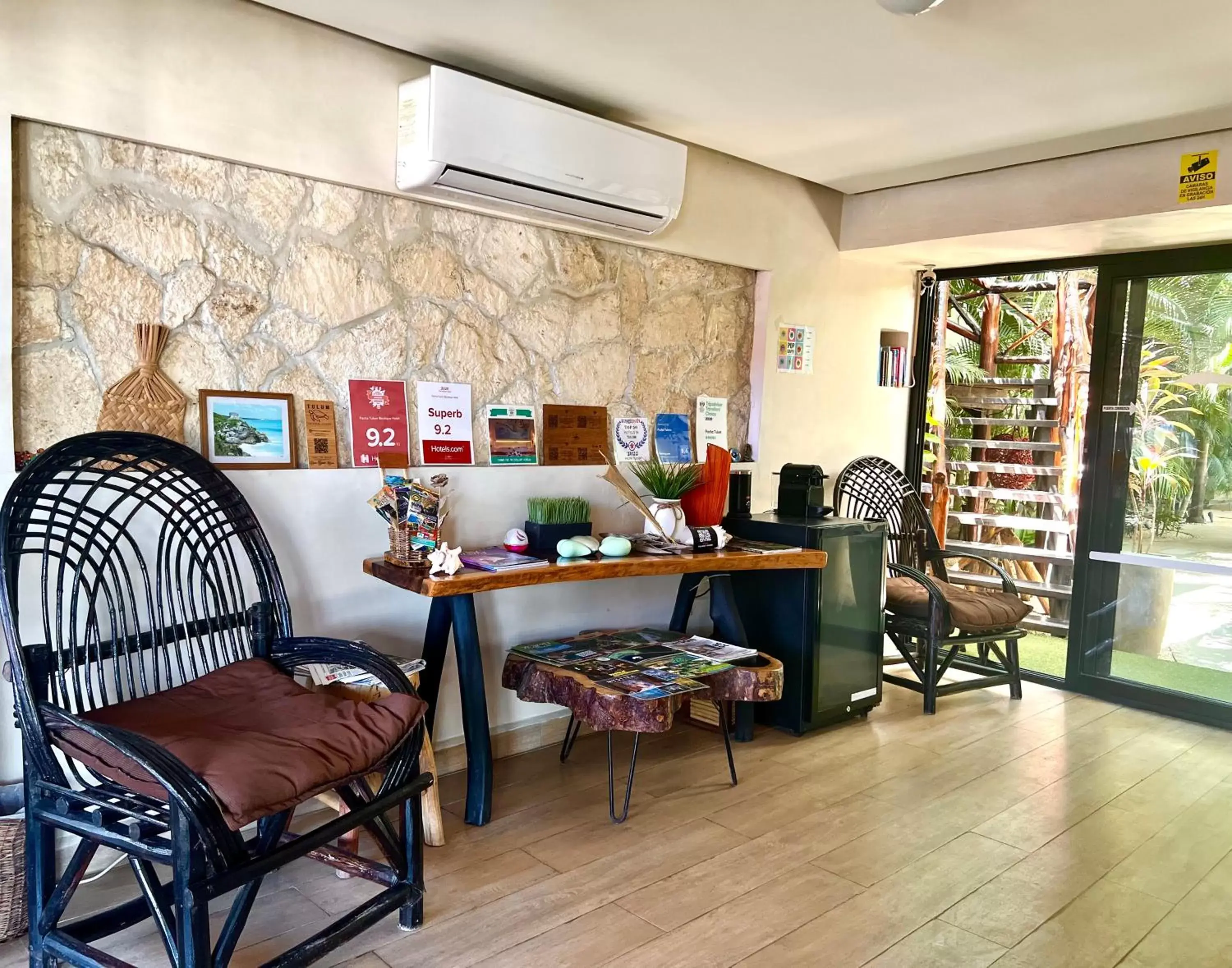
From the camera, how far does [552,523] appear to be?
9.86 feet

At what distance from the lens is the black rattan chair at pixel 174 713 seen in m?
1.66

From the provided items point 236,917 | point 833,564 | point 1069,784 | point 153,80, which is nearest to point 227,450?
point 153,80

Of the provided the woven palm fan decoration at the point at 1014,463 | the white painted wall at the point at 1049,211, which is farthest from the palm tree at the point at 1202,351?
the woven palm fan decoration at the point at 1014,463

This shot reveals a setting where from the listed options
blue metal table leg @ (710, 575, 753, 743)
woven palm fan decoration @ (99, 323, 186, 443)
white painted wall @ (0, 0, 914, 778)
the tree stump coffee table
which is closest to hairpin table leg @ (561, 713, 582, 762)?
the tree stump coffee table

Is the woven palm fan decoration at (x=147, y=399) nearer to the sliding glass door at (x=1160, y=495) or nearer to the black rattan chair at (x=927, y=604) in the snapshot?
the black rattan chair at (x=927, y=604)

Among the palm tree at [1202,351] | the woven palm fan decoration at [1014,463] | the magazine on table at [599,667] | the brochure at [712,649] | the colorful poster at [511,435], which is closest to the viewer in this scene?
the magazine on table at [599,667]

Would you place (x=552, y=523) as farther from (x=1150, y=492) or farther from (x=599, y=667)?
(x=1150, y=492)

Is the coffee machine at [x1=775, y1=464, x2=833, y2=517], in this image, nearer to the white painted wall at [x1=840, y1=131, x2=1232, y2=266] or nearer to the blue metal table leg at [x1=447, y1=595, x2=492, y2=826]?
the white painted wall at [x1=840, y1=131, x2=1232, y2=266]

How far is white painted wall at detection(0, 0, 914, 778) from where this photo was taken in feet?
7.22

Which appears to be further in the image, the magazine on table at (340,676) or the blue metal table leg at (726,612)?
the blue metal table leg at (726,612)

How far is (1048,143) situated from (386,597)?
2947mm

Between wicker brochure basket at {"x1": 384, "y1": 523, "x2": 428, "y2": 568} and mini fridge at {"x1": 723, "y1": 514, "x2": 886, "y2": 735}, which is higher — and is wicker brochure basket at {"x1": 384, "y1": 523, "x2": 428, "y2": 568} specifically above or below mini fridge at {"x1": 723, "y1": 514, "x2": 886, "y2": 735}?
above

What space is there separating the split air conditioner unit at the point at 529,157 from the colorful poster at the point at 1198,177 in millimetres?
1825

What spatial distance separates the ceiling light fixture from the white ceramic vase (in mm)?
1680
